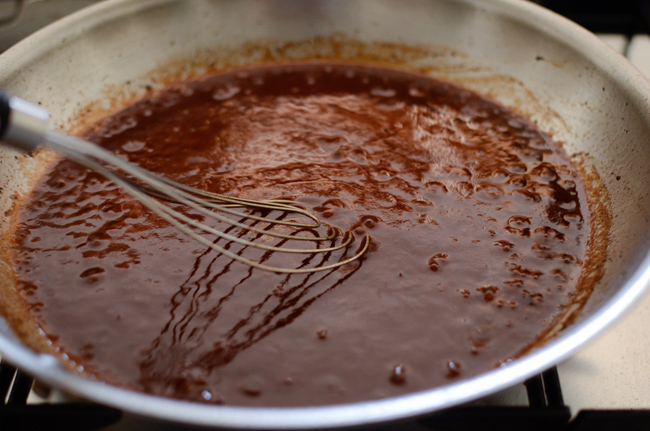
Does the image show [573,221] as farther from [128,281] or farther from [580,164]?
[128,281]

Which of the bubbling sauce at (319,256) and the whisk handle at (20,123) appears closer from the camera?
the whisk handle at (20,123)

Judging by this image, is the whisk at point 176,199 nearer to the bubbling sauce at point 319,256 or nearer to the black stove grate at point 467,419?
the bubbling sauce at point 319,256

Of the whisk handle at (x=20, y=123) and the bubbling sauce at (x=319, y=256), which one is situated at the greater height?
the whisk handle at (x=20, y=123)

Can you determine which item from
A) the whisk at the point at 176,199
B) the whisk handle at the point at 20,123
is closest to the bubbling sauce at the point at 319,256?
the whisk at the point at 176,199

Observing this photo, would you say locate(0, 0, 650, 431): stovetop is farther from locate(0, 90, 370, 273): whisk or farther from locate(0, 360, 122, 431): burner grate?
locate(0, 90, 370, 273): whisk

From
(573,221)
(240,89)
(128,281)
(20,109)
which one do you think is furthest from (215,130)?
(573,221)

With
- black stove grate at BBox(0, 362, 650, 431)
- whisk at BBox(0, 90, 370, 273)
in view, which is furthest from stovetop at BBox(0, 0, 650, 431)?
whisk at BBox(0, 90, 370, 273)

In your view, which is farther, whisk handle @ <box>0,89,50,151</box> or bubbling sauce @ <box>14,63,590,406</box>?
bubbling sauce @ <box>14,63,590,406</box>
